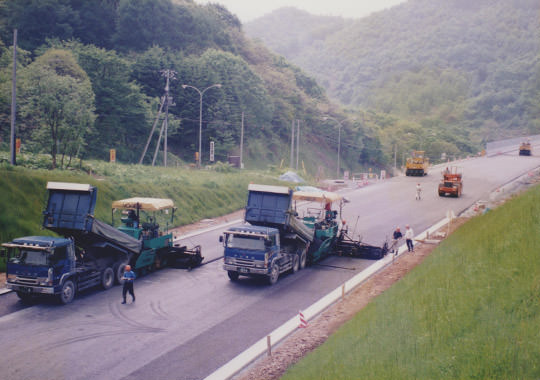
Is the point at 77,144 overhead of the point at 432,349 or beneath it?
overhead

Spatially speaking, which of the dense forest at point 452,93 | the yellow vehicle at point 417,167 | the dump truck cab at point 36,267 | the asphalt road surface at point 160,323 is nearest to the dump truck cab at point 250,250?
the asphalt road surface at point 160,323

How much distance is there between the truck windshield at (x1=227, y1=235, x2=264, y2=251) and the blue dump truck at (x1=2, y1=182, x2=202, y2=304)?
385 centimetres

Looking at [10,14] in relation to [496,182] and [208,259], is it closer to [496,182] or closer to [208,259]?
[208,259]

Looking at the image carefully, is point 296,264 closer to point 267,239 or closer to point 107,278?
point 267,239

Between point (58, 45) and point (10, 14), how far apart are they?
1279cm

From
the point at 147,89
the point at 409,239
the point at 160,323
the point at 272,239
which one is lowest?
the point at 160,323

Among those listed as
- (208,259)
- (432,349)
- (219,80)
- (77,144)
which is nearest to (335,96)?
(219,80)

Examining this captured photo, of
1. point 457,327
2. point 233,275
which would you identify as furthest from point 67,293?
point 457,327

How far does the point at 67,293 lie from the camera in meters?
18.5

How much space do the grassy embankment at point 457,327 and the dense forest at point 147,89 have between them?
3209 centimetres

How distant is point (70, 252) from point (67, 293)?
146 cm

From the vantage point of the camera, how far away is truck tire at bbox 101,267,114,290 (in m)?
20.3

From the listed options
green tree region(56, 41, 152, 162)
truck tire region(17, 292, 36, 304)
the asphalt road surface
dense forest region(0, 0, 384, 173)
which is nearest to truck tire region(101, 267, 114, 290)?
the asphalt road surface

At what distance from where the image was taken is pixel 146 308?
60.3 ft
